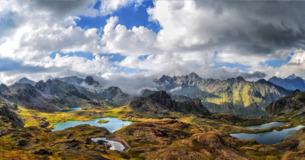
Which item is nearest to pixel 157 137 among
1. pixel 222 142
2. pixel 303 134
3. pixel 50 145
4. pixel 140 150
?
pixel 140 150

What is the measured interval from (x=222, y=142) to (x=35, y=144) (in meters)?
158

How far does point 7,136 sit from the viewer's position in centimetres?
18400

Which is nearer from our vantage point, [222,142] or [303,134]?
[222,142]

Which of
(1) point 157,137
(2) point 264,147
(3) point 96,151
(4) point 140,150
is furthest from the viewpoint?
(1) point 157,137

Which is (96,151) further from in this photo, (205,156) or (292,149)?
(292,149)

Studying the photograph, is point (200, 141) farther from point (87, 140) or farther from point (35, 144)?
point (35, 144)

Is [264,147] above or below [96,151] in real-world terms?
below

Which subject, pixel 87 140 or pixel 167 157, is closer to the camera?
pixel 167 157

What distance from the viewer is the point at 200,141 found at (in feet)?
570

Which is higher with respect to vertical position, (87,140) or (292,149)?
(87,140)

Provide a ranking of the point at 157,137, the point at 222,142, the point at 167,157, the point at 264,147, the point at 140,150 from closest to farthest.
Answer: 1. the point at 167,157
2. the point at 140,150
3. the point at 222,142
4. the point at 264,147
5. the point at 157,137

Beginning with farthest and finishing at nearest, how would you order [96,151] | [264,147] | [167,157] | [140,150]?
[264,147] → [140,150] → [96,151] → [167,157]

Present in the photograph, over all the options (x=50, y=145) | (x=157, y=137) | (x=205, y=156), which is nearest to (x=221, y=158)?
(x=205, y=156)

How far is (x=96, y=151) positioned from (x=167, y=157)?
52.1 metres
